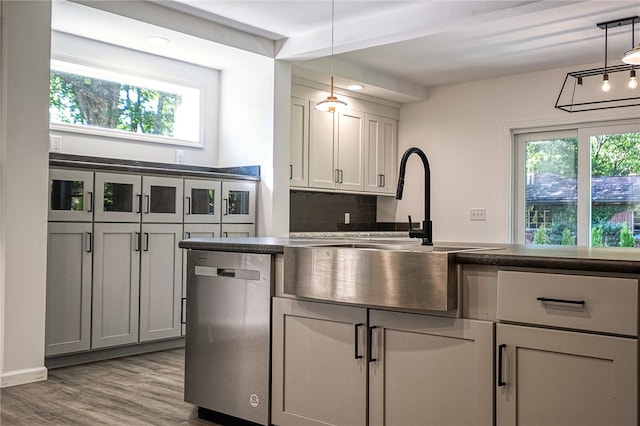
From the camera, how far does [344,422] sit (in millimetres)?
2430

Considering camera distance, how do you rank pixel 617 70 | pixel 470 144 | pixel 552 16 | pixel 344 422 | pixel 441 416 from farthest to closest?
pixel 470 144 → pixel 617 70 → pixel 552 16 → pixel 344 422 → pixel 441 416

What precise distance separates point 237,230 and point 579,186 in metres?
3.09

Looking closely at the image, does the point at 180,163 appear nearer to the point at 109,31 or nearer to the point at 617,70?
the point at 109,31

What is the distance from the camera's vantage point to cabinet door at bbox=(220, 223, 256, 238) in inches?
197

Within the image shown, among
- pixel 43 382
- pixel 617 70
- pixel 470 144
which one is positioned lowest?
pixel 43 382

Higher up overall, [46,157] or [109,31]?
[109,31]

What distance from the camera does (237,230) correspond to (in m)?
5.08

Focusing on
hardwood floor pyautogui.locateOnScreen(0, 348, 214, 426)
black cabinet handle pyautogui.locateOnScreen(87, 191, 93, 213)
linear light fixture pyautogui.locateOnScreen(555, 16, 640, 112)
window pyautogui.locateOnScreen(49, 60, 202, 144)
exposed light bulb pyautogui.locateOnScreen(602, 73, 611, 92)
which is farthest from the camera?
linear light fixture pyautogui.locateOnScreen(555, 16, 640, 112)

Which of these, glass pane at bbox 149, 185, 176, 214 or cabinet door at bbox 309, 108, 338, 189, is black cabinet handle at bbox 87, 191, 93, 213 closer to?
glass pane at bbox 149, 185, 176, 214

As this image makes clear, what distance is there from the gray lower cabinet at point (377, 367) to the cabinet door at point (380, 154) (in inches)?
152

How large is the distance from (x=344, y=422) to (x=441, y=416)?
0.43m

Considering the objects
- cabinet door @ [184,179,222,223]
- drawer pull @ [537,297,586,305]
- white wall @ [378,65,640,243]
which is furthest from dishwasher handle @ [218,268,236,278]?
white wall @ [378,65,640,243]

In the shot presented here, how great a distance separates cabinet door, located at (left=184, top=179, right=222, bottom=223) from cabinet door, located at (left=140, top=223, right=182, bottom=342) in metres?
0.16

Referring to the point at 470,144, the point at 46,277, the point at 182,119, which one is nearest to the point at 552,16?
the point at 470,144
